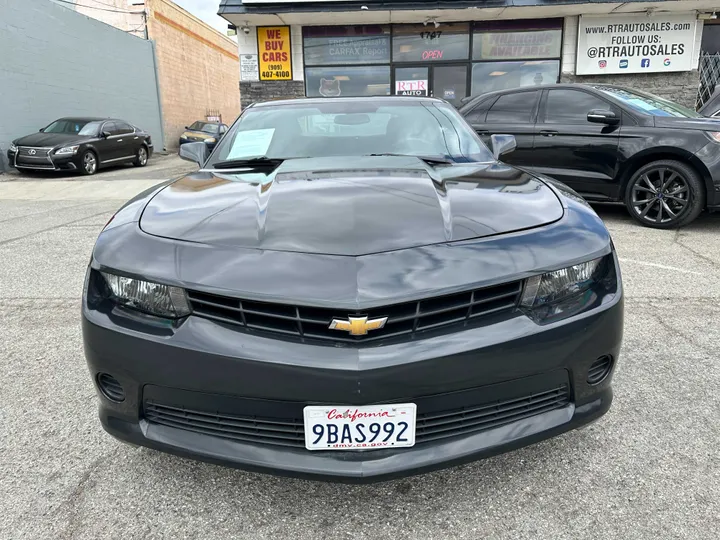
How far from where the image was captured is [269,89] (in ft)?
43.0

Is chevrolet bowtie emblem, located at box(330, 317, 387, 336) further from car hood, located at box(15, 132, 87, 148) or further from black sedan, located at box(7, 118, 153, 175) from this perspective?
car hood, located at box(15, 132, 87, 148)

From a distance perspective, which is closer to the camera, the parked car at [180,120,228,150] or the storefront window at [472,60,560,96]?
the storefront window at [472,60,560,96]

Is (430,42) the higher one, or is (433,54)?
(430,42)

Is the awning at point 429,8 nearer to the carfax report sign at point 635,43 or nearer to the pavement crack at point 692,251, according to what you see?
the carfax report sign at point 635,43

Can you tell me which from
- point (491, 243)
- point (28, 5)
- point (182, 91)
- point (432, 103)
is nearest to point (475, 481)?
point (491, 243)

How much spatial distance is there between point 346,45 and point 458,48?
2.57 meters

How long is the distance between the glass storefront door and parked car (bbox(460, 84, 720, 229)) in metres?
6.24

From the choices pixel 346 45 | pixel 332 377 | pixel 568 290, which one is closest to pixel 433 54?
pixel 346 45

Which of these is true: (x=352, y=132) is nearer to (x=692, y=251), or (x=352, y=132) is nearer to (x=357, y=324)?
(x=357, y=324)

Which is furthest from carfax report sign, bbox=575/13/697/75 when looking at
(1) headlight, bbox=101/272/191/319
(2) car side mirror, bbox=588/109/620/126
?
(1) headlight, bbox=101/272/191/319

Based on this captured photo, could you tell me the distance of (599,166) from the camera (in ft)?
20.1

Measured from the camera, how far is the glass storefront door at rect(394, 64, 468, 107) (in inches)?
508

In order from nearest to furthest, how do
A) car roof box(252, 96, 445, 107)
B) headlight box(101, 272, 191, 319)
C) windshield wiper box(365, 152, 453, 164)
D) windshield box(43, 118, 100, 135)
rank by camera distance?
headlight box(101, 272, 191, 319)
windshield wiper box(365, 152, 453, 164)
car roof box(252, 96, 445, 107)
windshield box(43, 118, 100, 135)

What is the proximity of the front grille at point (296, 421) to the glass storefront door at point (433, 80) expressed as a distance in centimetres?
1205
